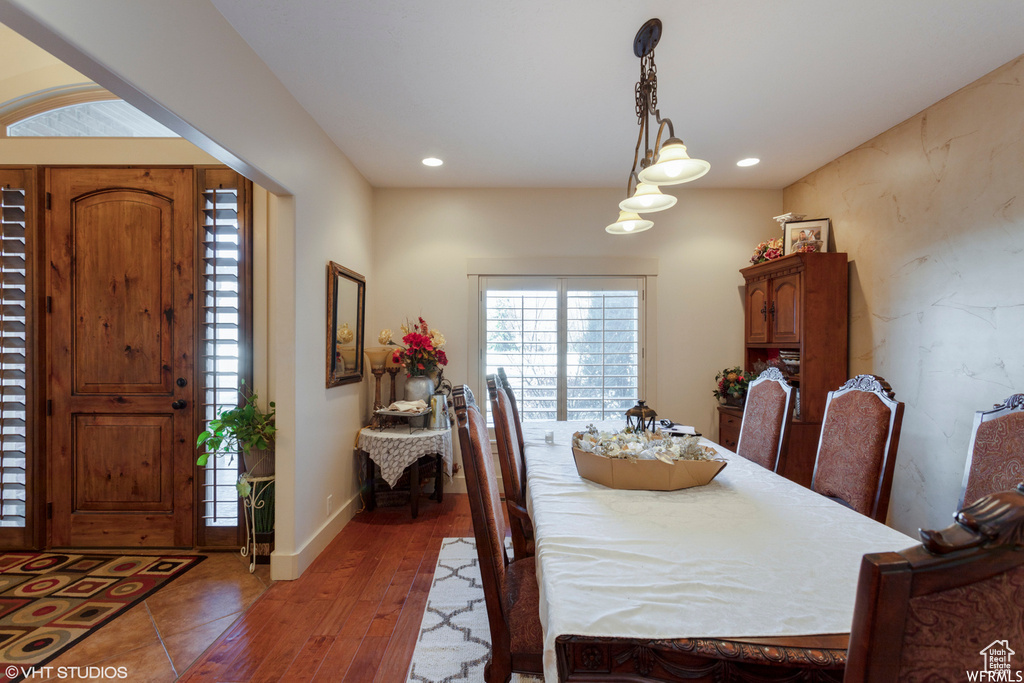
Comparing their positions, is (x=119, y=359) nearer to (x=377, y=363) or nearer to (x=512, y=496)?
(x=377, y=363)

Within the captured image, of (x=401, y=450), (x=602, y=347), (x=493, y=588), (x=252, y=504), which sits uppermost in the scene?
(x=602, y=347)

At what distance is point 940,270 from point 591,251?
226 centimetres

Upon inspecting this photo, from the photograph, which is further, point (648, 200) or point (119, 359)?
point (119, 359)

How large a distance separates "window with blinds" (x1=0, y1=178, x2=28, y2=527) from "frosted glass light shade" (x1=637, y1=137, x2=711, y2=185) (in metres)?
3.57

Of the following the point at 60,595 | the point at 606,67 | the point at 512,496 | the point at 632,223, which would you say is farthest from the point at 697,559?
the point at 60,595

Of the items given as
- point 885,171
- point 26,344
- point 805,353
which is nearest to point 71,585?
point 26,344

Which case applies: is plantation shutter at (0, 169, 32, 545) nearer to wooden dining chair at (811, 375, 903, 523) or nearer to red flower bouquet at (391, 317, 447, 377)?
red flower bouquet at (391, 317, 447, 377)

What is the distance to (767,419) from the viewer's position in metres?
2.34

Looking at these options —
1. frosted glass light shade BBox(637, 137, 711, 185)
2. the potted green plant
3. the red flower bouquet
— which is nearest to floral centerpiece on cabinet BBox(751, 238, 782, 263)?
frosted glass light shade BBox(637, 137, 711, 185)

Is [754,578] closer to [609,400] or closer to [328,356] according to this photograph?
[328,356]

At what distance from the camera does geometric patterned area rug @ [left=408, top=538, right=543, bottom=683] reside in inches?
68.7

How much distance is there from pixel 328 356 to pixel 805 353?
3.27 m

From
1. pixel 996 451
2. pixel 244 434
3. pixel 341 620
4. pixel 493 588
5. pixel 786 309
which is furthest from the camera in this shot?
pixel 786 309

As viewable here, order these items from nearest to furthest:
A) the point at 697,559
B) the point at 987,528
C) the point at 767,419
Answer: the point at 987,528 → the point at 697,559 → the point at 767,419
